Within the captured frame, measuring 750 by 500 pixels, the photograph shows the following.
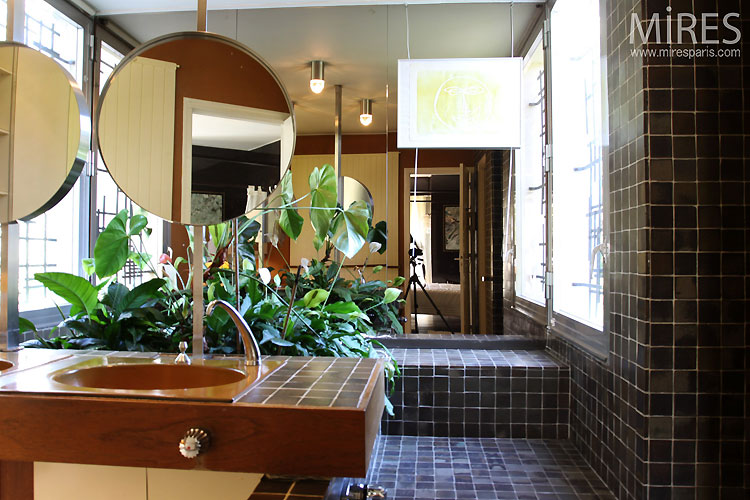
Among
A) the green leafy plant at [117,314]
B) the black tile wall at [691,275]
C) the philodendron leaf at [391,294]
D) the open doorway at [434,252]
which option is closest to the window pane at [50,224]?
the green leafy plant at [117,314]

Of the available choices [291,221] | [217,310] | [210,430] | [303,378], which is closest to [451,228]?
[291,221]

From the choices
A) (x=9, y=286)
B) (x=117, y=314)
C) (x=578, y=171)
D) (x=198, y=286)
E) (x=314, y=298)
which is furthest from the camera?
(x=578, y=171)

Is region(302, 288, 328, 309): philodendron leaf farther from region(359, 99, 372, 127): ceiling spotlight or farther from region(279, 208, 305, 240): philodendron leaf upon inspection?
region(359, 99, 372, 127): ceiling spotlight

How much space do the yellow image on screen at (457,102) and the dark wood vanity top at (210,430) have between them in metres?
1.80

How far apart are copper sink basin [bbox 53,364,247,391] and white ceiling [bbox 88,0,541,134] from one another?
1581mm

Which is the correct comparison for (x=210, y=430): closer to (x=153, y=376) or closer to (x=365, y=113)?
(x=153, y=376)

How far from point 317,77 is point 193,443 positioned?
6.76 feet

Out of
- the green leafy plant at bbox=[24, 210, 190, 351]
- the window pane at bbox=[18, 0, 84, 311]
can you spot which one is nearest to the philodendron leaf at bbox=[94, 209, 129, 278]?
the green leafy plant at bbox=[24, 210, 190, 351]

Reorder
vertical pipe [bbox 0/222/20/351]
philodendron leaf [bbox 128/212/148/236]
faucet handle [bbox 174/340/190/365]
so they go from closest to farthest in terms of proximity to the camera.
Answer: faucet handle [bbox 174/340/190/365], vertical pipe [bbox 0/222/20/351], philodendron leaf [bbox 128/212/148/236]

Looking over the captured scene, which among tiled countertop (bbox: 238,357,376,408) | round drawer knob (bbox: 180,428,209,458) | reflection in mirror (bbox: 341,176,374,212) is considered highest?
reflection in mirror (bbox: 341,176,374,212)

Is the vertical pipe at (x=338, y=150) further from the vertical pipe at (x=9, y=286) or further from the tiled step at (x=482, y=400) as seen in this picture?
the vertical pipe at (x=9, y=286)

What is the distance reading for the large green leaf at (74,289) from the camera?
1.61 metres

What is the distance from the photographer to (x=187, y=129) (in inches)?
58.7

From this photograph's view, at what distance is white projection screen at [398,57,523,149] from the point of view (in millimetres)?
2520
